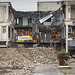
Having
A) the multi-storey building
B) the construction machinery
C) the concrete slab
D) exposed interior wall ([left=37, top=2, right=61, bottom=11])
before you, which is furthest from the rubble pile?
exposed interior wall ([left=37, top=2, right=61, bottom=11])

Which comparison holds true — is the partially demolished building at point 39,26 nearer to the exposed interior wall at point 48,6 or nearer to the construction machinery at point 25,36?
the construction machinery at point 25,36

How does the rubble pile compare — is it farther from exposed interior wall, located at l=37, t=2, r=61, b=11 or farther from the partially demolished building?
exposed interior wall, located at l=37, t=2, r=61, b=11

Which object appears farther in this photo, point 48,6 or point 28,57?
point 48,6

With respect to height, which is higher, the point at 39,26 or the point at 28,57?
the point at 39,26

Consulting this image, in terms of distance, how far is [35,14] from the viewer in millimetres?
46625

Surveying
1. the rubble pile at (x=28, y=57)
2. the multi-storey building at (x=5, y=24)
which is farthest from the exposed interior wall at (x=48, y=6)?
the rubble pile at (x=28, y=57)

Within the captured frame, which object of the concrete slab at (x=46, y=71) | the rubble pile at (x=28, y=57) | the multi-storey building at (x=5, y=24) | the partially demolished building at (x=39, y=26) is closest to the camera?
the concrete slab at (x=46, y=71)

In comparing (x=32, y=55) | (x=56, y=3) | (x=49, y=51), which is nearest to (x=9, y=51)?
(x=32, y=55)

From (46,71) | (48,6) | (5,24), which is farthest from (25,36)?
(46,71)

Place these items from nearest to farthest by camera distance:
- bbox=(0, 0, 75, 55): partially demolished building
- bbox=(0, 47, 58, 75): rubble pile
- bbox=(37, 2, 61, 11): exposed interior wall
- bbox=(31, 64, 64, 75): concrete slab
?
bbox=(31, 64, 64, 75): concrete slab, bbox=(0, 47, 58, 75): rubble pile, bbox=(0, 0, 75, 55): partially demolished building, bbox=(37, 2, 61, 11): exposed interior wall

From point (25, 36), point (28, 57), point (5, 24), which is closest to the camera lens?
→ point (28, 57)

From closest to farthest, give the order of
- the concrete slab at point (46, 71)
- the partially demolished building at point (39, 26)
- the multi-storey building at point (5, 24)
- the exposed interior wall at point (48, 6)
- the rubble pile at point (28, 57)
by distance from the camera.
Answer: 1. the concrete slab at point (46, 71)
2. the rubble pile at point (28, 57)
3. the multi-storey building at point (5, 24)
4. the partially demolished building at point (39, 26)
5. the exposed interior wall at point (48, 6)

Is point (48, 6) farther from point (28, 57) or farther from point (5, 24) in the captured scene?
point (28, 57)

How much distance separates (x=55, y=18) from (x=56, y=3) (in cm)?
778
